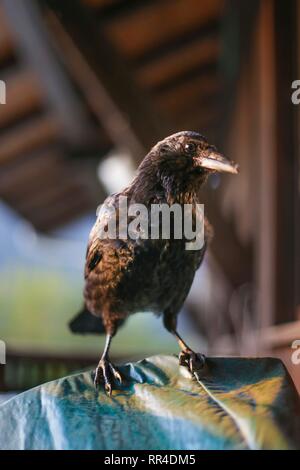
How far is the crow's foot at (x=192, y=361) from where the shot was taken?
3.41ft

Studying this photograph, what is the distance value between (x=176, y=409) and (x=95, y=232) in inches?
13.8

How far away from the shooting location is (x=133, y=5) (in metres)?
2.69

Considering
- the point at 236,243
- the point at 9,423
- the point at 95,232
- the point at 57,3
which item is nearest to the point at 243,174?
the point at 236,243

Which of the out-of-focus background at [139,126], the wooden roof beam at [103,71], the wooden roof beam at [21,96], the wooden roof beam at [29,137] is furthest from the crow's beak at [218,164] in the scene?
the wooden roof beam at [29,137]

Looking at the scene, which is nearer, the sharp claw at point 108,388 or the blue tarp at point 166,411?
the blue tarp at point 166,411

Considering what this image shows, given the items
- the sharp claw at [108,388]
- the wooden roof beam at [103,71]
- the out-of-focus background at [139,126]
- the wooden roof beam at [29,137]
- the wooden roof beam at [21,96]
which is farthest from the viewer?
the wooden roof beam at [29,137]

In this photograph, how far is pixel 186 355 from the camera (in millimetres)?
1090

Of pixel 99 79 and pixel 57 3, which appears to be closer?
pixel 57 3

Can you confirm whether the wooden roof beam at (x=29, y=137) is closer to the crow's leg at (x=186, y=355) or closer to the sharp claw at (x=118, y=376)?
the crow's leg at (x=186, y=355)

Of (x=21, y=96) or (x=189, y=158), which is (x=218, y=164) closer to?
(x=189, y=158)

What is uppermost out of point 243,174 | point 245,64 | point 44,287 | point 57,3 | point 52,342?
point 245,64

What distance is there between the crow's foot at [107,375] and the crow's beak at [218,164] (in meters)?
0.38

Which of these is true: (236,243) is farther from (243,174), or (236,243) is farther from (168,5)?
(168,5)

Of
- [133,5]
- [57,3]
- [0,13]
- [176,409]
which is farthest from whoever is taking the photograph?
[133,5]
